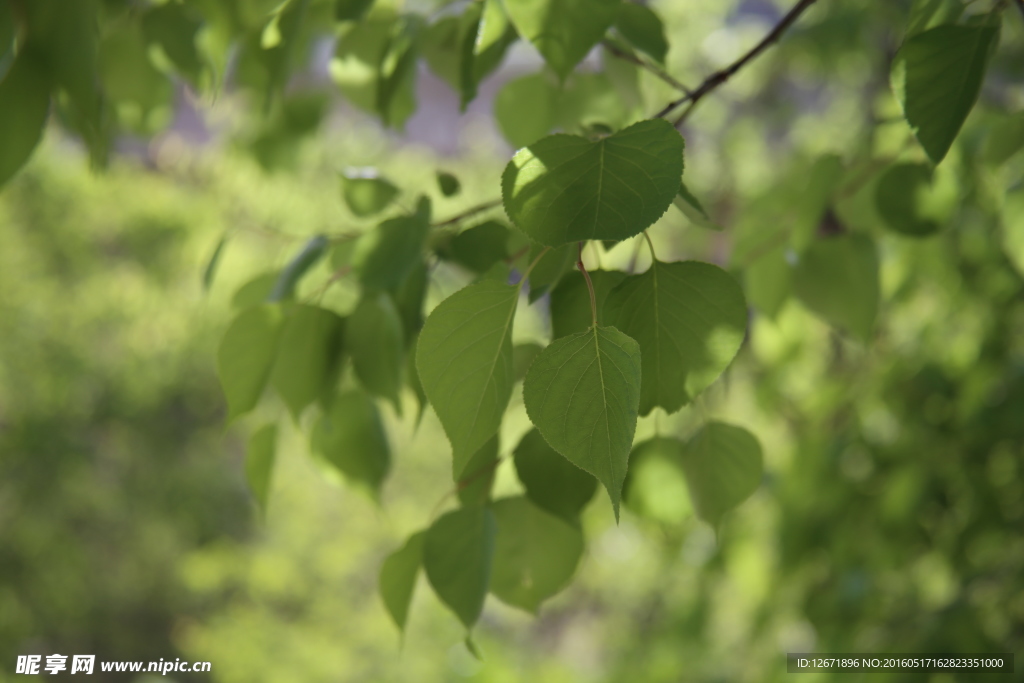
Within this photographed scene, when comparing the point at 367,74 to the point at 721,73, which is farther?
the point at 367,74

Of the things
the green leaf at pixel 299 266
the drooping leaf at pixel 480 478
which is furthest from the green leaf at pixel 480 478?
the green leaf at pixel 299 266

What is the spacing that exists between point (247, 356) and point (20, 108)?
0.39ft

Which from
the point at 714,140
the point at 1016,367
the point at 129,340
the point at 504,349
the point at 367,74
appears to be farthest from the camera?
the point at 714,140

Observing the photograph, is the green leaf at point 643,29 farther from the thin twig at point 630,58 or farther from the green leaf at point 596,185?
the green leaf at point 596,185

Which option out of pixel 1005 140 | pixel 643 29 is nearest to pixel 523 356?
pixel 643 29

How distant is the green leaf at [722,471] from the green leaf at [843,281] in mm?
134

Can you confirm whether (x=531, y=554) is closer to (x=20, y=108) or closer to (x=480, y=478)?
(x=480, y=478)

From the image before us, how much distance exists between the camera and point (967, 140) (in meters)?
0.47

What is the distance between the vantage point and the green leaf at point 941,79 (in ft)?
0.79

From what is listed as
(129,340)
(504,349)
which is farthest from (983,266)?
(129,340)

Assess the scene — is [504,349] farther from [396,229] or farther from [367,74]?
[367,74]

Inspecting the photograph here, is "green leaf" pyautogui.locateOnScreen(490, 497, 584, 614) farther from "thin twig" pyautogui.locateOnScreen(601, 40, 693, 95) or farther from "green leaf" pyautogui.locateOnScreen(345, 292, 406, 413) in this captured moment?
"thin twig" pyautogui.locateOnScreen(601, 40, 693, 95)

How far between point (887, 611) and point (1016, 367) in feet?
0.95

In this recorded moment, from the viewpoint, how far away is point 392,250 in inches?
11.4
